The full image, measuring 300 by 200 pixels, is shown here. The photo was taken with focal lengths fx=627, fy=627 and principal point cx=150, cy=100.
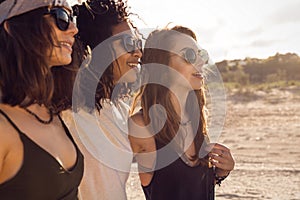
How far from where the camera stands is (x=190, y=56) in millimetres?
2953

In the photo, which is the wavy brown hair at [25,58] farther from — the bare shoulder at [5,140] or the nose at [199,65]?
the nose at [199,65]

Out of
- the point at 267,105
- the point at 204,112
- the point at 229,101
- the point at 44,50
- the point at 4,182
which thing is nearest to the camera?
the point at 4,182

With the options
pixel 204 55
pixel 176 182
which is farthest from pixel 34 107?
pixel 204 55

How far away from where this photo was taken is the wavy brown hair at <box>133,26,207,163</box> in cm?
283

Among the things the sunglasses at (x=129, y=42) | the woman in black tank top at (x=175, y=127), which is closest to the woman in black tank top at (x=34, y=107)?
the sunglasses at (x=129, y=42)

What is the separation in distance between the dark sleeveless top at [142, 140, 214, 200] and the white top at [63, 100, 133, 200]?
0.80 feet

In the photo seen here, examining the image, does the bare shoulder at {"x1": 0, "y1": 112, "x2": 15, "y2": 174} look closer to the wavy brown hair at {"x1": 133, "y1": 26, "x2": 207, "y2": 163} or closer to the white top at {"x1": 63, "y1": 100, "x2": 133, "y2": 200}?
the white top at {"x1": 63, "y1": 100, "x2": 133, "y2": 200}

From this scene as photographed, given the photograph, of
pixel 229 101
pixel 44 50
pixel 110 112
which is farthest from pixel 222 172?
pixel 229 101

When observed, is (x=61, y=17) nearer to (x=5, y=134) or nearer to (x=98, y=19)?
(x=5, y=134)

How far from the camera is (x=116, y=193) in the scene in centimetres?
240

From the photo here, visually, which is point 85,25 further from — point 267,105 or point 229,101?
point 229,101

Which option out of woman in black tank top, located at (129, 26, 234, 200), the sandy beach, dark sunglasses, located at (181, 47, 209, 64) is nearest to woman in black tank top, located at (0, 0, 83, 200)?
woman in black tank top, located at (129, 26, 234, 200)

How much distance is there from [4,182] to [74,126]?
24.0 inches

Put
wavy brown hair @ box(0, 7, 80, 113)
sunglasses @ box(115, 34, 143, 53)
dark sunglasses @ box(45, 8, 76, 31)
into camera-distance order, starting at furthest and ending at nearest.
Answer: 1. sunglasses @ box(115, 34, 143, 53)
2. dark sunglasses @ box(45, 8, 76, 31)
3. wavy brown hair @ box(0, 7, 80, 113)
